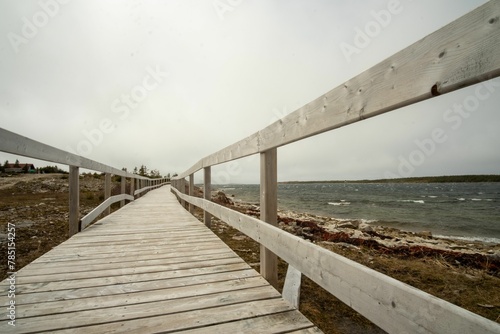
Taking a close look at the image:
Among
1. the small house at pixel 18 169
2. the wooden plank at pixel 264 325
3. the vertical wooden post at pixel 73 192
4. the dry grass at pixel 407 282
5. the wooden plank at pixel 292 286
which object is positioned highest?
the small house at pixel 18 169

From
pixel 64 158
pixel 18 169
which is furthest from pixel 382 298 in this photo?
pixel 18 169

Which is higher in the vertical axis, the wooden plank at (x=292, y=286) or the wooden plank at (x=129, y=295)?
the wooden plank at (x=129, y=295)

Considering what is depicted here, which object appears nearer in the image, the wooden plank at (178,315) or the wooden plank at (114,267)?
the wooden plank at (178,315)

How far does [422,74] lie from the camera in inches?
36.0

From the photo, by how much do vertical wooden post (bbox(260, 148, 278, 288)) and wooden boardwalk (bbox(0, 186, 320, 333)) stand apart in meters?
0.12

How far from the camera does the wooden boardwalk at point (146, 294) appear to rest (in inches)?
60.5

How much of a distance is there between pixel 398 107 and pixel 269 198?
4.53 feet

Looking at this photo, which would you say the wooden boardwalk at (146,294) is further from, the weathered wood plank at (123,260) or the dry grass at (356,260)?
the dry grass at (356,260)

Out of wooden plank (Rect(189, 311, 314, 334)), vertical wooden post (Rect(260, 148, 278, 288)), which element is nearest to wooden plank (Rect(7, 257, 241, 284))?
vertical wooden post (Rect(260, 148, 278, 288))

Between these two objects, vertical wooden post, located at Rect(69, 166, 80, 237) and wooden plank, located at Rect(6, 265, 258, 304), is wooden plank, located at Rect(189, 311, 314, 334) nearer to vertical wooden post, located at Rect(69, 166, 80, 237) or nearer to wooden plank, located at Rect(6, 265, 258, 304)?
wooden plank, located at Rect(6, 265, 258, 304)

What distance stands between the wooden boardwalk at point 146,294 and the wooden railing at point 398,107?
1.54 ft

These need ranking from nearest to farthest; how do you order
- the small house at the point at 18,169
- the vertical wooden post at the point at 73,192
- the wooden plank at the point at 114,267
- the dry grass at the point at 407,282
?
the wooden plank at the point at 114,267 < the dry grass at the point at 407,282 < the vertical wooden post at the point at 73,192 < the small house at the point at 18,169

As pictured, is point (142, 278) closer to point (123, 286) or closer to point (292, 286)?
point (123, 286)

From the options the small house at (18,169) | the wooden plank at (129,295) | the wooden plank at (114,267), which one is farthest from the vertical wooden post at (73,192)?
the small house at (18,169)
